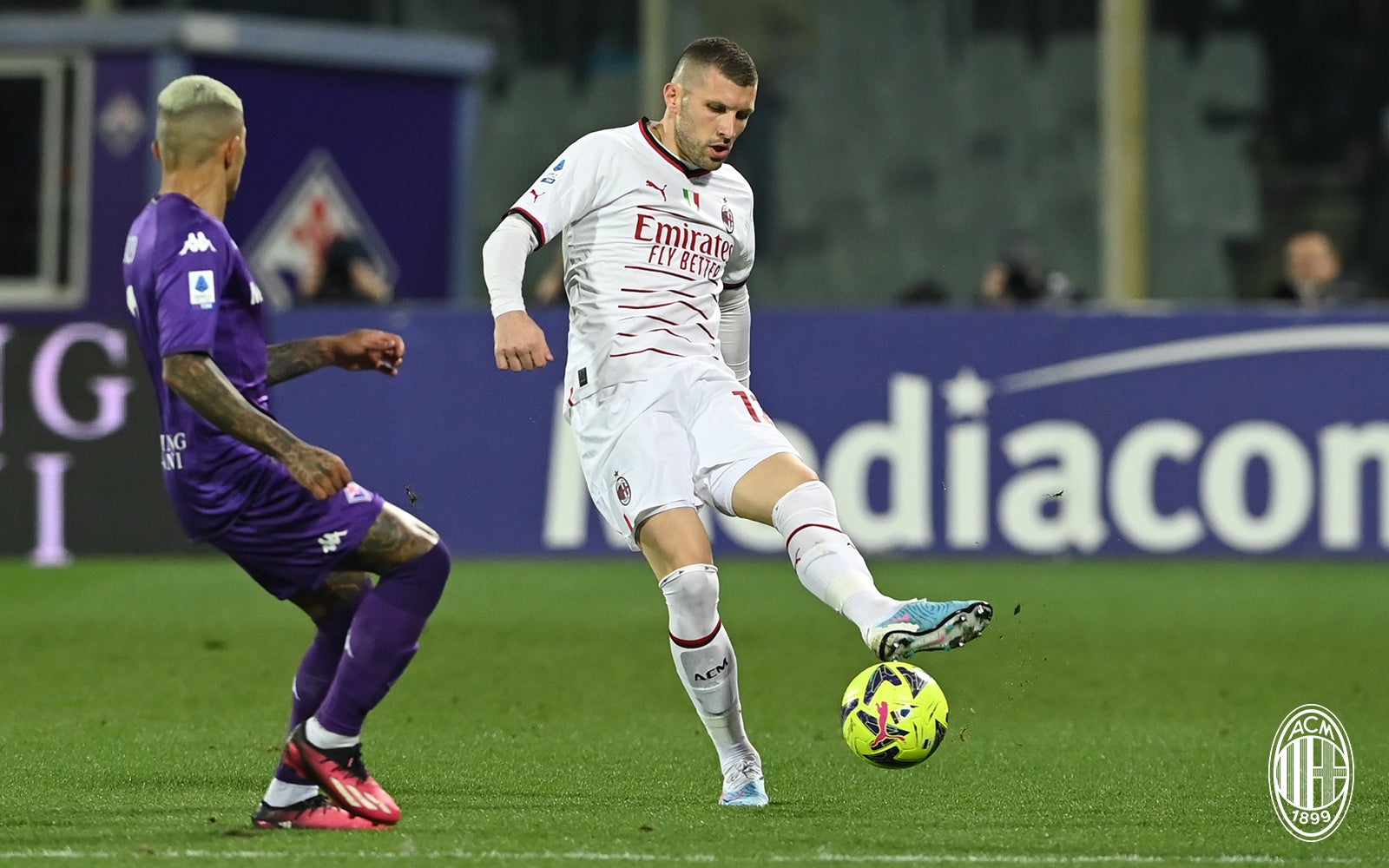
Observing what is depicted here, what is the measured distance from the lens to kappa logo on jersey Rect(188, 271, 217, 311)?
5.57 meters

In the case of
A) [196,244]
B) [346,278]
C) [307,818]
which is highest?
[196,244]

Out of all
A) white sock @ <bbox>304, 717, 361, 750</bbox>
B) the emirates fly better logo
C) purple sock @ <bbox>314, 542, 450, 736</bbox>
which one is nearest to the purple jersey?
purple sock @ <bbox>314, 542, 450, 736</bbox>

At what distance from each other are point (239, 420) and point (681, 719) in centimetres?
317

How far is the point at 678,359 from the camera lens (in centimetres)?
663

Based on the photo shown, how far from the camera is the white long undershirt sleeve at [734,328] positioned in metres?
6.95

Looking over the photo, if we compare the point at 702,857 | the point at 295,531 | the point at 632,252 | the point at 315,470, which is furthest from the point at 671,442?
the point at 702,857

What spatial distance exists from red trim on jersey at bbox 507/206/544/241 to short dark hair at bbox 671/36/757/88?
2.00 ft

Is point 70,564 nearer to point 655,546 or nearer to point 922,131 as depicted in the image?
point 655,546

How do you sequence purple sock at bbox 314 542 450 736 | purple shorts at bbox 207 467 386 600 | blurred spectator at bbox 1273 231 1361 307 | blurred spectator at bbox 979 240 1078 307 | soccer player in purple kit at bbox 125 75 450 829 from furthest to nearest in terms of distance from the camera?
blurred spectator at bbox 979 240 1078 307 → blurred spectator at bbox 1273 231 1361 307 → purple sock at bbox 314 542 450 736 → purple shorts at bbox 207 467 386 600 → soccer player in purple kit at bbox 125 75 450 829

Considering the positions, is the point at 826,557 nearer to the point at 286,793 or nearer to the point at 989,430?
the point at 286,793

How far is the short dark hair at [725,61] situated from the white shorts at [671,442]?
0.80 m

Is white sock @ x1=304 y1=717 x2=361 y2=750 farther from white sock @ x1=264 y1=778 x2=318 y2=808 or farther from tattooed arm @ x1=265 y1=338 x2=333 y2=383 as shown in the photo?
tattooed arm @ x1=265 y1=338 x2=333 y2=383

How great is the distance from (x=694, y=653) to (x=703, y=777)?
0.66 meters

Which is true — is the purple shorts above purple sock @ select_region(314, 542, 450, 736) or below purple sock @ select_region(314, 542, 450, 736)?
above
